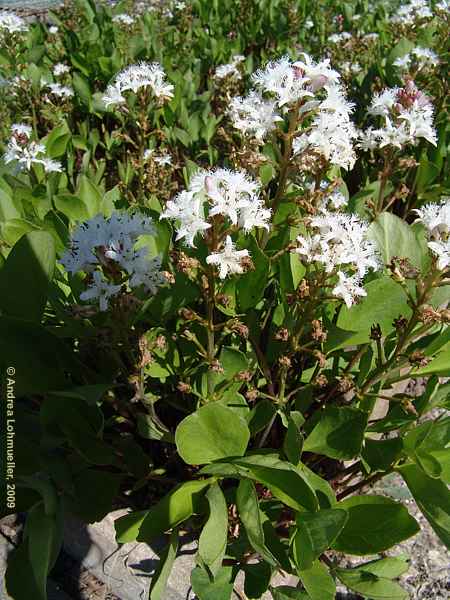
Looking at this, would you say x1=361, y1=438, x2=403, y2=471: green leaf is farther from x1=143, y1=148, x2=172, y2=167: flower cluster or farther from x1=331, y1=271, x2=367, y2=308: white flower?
x1=143, y1=148, x2=172, y2=167: flower cluster

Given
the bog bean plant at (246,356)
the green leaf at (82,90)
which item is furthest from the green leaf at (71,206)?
the green leaf at (82,90)

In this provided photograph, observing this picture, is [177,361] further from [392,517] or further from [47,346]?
[392,517]

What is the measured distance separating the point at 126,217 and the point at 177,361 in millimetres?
388

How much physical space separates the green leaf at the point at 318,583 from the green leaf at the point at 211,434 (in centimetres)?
24

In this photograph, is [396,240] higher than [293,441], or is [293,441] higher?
[396,240]

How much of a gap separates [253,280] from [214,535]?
0.53m

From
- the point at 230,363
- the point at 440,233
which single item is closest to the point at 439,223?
the point at 440,233

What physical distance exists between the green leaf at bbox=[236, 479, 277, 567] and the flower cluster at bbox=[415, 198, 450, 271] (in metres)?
0.52

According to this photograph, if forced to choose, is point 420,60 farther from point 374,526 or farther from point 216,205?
point 374,526

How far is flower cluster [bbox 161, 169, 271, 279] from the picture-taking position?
973 millimetres

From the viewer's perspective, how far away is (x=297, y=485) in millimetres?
955

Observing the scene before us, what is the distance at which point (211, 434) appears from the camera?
1038 mm

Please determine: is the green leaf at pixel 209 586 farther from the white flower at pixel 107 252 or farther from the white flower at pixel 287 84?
the white flower at pixel 287 84

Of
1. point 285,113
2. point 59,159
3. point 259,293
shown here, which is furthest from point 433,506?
point 59,159
